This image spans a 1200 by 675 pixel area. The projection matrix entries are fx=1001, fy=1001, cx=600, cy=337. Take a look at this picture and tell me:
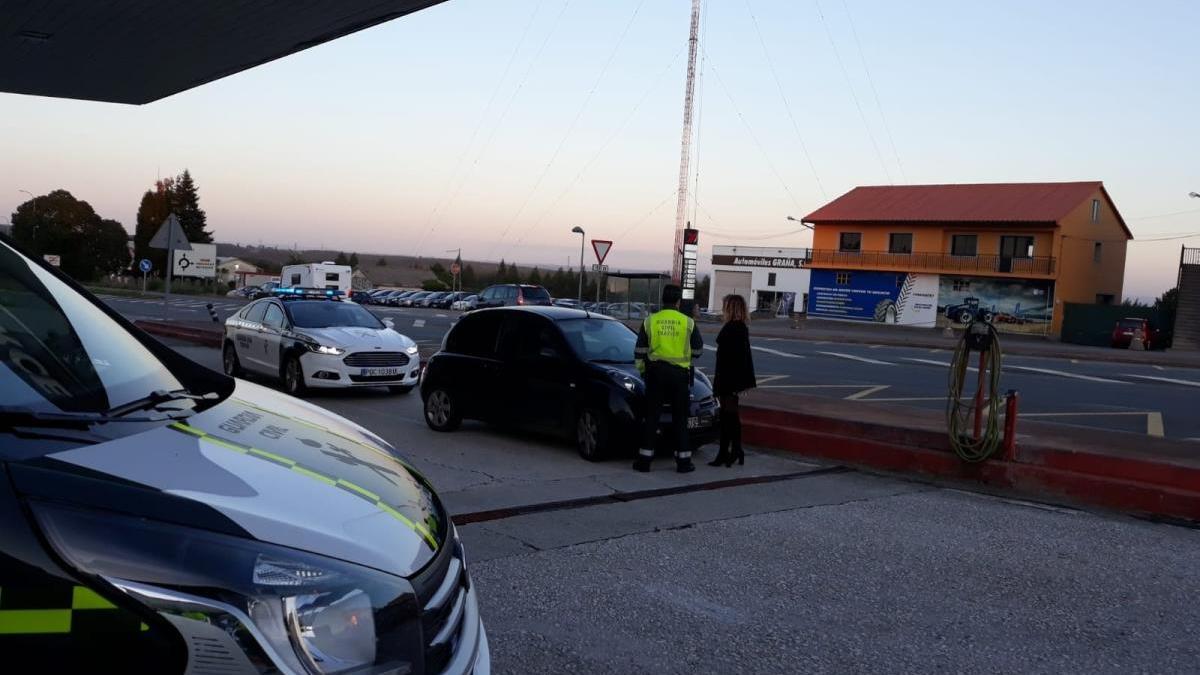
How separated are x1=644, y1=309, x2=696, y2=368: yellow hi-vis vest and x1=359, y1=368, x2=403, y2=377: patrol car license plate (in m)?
6.44

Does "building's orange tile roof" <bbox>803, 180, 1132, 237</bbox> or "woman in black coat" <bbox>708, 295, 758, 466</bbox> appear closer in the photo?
"woman in black coat" <bbox>708, 295, 758, 466</bbox>

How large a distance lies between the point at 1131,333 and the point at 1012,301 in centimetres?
1073

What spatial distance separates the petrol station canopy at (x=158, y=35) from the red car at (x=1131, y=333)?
4297cm

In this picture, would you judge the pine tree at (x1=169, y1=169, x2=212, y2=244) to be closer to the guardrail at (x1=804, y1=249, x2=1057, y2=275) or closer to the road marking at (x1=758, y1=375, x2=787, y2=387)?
the guardrail at (x1=804, y1=249, x2=1057, y2=275)

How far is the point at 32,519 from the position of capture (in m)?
1.95

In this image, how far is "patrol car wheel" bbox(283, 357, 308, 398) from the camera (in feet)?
49.3

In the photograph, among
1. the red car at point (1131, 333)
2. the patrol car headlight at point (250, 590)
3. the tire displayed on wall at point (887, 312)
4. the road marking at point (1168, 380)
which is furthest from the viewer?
the tire displayed on wall at point (887, 312)

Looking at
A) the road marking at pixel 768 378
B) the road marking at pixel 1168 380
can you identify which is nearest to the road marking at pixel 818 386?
the road marking at pixel 768 378

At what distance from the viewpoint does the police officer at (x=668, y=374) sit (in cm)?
979

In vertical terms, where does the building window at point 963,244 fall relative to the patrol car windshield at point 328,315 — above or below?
above

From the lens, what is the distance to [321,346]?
48.4 feet

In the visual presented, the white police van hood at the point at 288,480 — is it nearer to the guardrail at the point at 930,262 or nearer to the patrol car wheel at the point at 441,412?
the patrol car wheel at the point at 441,412

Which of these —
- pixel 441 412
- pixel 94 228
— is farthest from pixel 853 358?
pixel 94 228

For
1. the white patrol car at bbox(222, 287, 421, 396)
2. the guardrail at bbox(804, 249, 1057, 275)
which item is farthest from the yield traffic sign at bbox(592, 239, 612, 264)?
the guardrail at bbox(804, 249, 1057, 275)
